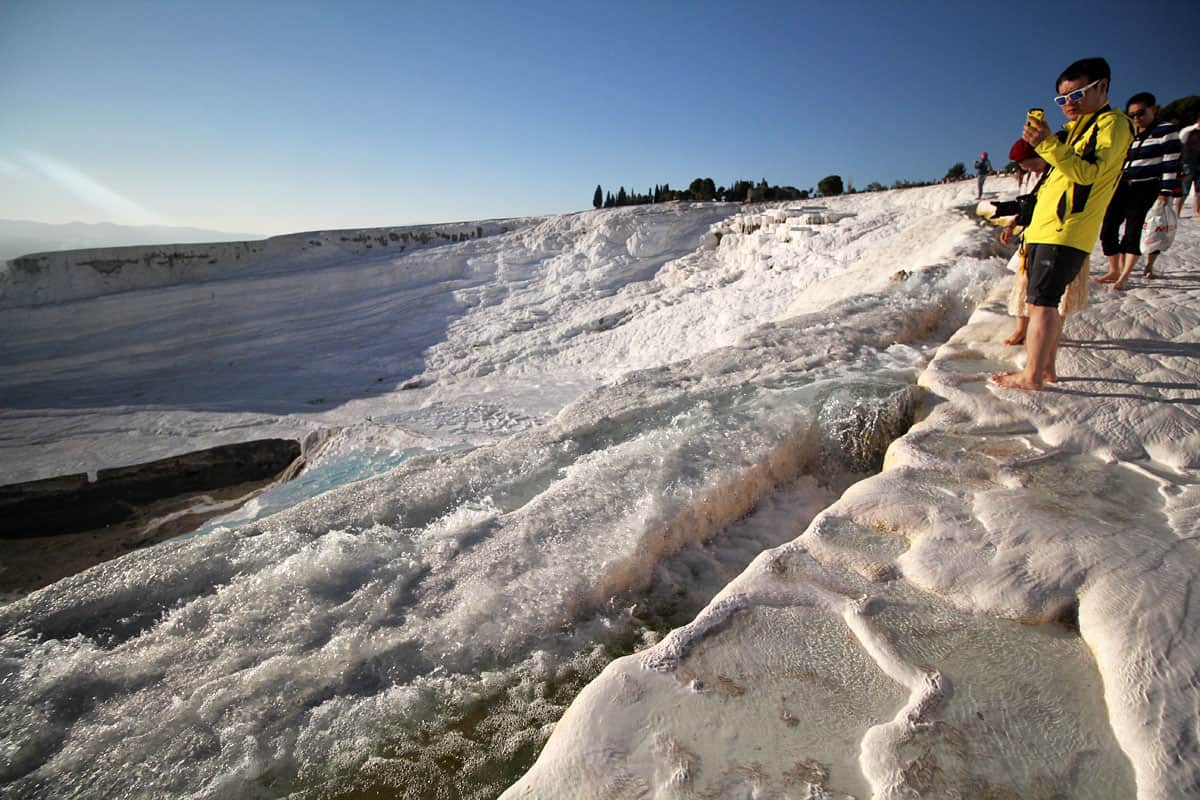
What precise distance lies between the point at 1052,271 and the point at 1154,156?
76.8 inches

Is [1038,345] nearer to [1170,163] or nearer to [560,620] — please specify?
[1170,163]

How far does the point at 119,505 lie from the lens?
4844 millimetres

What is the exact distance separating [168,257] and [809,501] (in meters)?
12.0

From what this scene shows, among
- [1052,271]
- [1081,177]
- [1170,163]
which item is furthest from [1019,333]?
[1170,163]

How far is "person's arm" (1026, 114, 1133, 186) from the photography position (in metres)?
2.13

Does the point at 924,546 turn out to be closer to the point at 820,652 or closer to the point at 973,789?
the point at 820,652

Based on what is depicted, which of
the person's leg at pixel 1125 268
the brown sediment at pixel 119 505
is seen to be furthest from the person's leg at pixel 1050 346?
the brown sediment at pixel 119 505

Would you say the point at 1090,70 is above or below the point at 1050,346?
above

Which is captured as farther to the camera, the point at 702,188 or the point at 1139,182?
the point at 702,188

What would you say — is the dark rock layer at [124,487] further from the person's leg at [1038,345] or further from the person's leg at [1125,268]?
the person's leg at [1125,268]

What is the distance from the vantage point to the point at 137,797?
131 centimetres

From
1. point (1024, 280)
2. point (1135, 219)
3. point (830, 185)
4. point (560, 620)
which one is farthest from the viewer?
point (830, 185)

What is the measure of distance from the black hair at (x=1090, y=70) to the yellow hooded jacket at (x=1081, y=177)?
0.12 meters

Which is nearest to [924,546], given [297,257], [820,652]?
[820,652]
